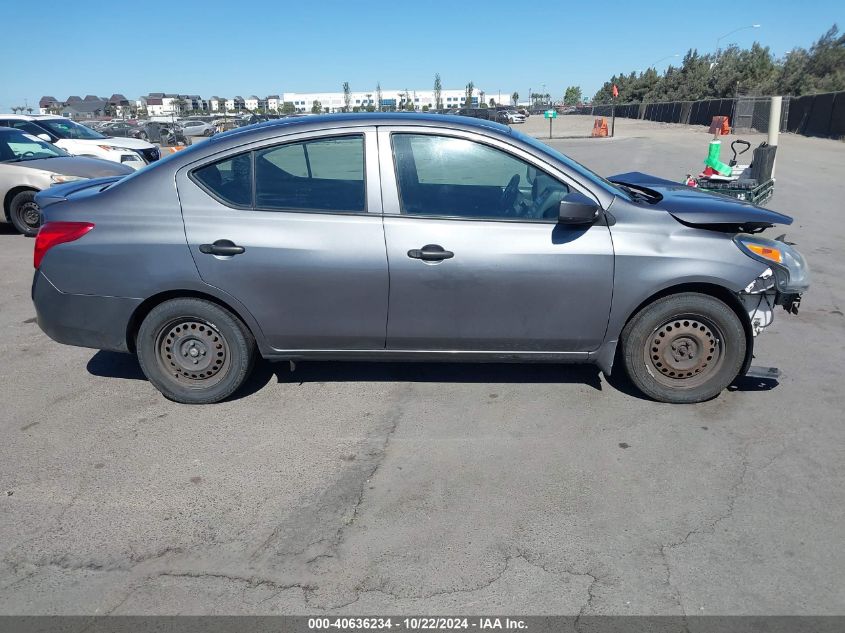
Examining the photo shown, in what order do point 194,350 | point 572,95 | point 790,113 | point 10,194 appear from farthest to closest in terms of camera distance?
point 572,95 < point 790,113 < point 10,194 < point 194,350

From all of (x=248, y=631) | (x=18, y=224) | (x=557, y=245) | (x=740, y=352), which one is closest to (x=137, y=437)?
(x=248, y=631)

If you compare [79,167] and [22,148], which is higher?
[22,148]

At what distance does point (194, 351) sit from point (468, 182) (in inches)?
84.5

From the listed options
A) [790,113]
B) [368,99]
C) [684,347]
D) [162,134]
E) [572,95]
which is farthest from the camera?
[572,95]

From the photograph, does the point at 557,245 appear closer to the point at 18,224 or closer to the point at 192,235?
the point at 192,235

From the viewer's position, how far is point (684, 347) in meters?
4.35

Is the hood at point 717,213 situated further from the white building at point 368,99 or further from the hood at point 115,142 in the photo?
the white building at point 368,99

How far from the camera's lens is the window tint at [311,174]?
4.26 metres

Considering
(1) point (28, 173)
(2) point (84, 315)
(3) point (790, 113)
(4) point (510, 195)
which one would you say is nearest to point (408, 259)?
(4) point (510, 195)

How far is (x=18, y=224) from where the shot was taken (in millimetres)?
10500

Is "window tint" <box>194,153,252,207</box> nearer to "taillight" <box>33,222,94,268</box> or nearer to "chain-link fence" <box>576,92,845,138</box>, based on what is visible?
"taillight" <box>33,222,94,268</box>

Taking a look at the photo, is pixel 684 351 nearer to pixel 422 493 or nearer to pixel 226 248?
pixel 422 493

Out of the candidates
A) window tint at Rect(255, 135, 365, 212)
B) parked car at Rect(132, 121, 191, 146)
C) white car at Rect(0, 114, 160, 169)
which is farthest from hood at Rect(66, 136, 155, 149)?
parked car at Rect(132, 121, 191, 146)

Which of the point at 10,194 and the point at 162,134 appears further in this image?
the point at 162,134
